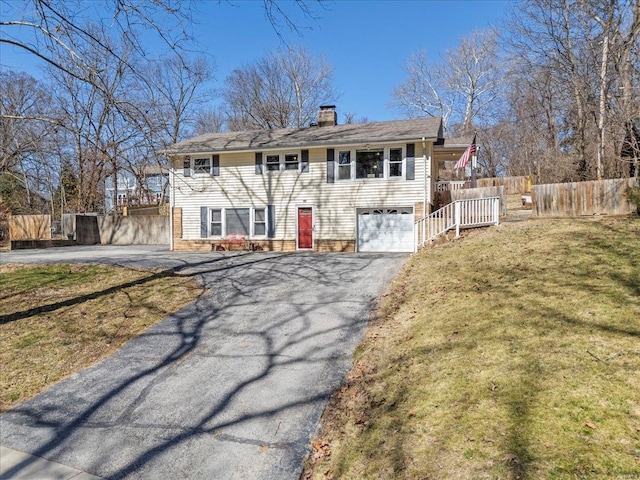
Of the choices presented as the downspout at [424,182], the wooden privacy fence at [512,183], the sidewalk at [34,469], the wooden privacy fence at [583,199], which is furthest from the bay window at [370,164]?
the wooden privacy fence at [512,183]

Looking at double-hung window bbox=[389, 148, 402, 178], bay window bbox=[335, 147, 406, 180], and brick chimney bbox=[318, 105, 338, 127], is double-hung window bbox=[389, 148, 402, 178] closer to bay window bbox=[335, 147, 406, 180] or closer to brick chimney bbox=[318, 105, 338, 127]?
bay window bbox=[335, 147, 406, 180]

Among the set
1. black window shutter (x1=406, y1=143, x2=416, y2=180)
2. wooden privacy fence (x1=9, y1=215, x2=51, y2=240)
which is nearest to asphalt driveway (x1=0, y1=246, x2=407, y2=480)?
black window shutter (x1=406, y1=143, x2=416, y2=180)

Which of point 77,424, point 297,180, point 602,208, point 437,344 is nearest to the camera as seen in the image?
point 77,424

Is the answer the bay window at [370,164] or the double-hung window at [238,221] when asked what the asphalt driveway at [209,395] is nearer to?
the bay window at [370,164]

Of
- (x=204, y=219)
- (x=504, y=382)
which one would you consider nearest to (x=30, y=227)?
(x=204, y=219)

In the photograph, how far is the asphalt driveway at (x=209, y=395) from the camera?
392 centimetres

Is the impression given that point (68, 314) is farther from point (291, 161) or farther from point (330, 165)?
point (330, 165)

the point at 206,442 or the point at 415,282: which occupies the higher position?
the point at 415,282

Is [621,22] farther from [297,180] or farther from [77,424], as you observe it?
[77,424]

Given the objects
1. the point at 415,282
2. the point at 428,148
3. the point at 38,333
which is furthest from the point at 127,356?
the point at 428,148

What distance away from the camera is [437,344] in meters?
5.20

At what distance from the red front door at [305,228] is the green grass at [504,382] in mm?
8932

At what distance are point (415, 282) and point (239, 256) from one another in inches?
301

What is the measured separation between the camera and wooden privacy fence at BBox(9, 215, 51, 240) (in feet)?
70.1
